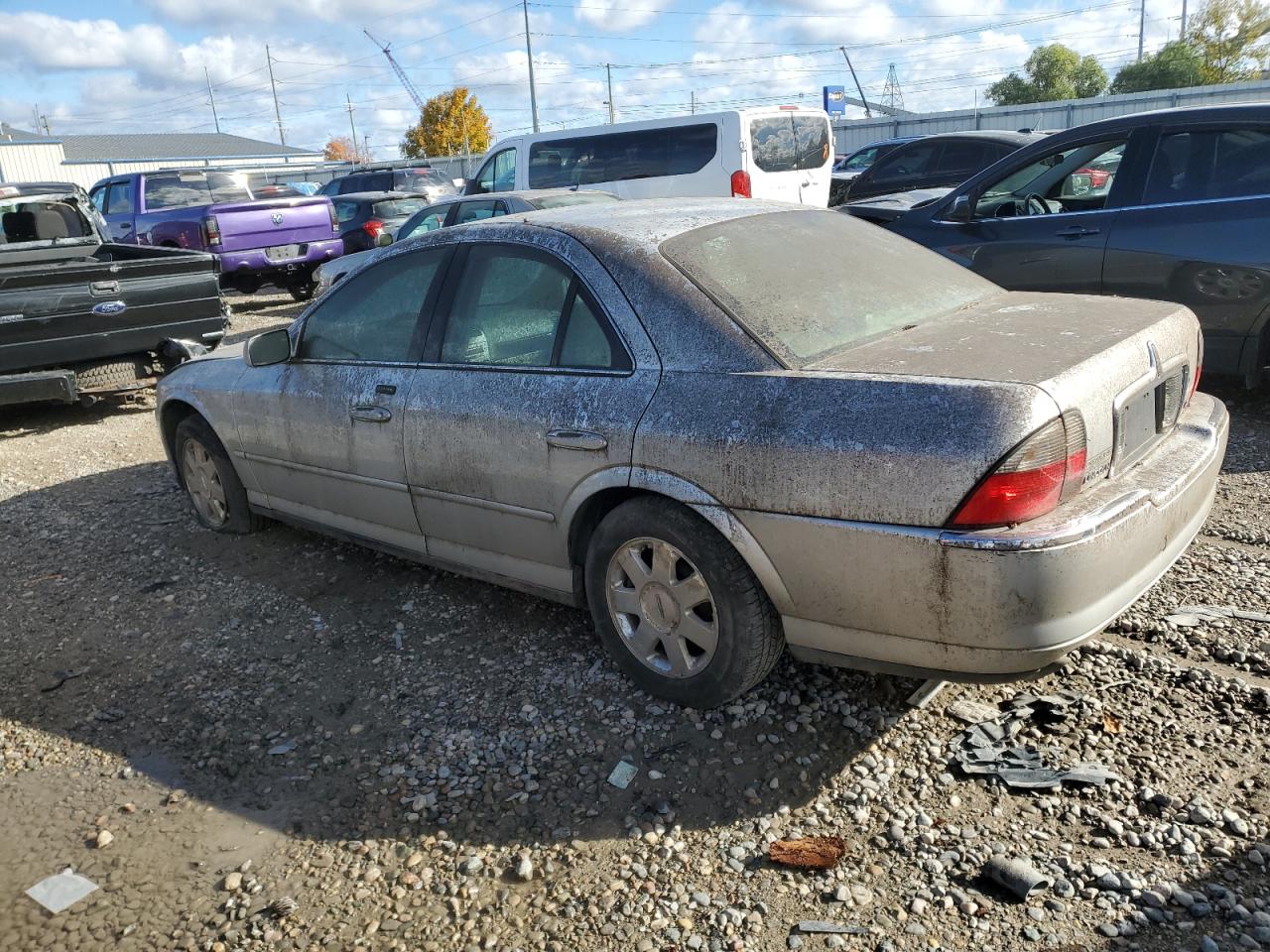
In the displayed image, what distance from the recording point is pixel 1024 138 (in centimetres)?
1323

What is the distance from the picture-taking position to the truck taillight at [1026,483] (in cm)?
259

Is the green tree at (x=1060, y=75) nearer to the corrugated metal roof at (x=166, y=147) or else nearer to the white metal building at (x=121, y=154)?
the white metal building at (x=121, y=154)

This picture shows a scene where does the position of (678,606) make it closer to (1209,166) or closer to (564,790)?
(564,790)

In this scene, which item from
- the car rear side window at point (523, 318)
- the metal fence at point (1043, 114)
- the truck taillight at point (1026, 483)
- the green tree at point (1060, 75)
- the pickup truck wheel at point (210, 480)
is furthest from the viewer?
the green tree at point (1060, 75)

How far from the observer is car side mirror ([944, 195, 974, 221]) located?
7.06m

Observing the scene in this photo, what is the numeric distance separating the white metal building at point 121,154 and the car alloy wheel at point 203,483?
48205 millimetres

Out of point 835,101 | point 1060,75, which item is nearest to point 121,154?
point 835,101

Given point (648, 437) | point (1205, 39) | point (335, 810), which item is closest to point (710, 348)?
point (648, 437)

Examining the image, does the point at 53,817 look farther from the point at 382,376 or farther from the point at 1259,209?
the point at 1259,209

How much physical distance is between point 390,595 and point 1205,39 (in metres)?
50.3

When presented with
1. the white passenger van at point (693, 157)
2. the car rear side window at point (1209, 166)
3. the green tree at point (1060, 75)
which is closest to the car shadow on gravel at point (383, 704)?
the car rear side window at point (1209, 166)

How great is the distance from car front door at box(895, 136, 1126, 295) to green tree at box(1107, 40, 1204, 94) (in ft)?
139

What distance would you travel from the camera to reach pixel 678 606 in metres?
3.28

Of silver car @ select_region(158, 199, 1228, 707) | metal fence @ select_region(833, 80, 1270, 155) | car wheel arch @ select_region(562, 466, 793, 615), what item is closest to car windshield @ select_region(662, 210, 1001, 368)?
silver car @ select_region(158, 199, 1228, 707)
